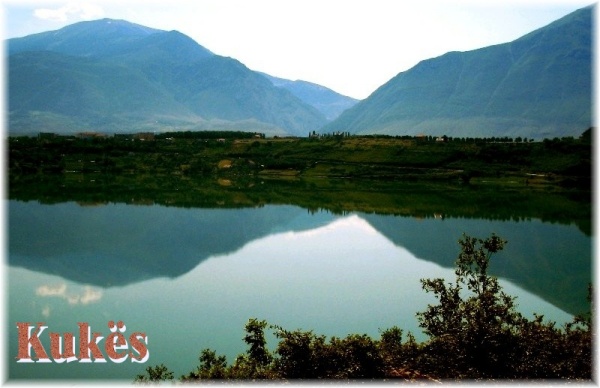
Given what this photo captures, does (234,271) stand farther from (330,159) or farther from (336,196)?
(330,159)

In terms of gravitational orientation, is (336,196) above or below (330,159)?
below

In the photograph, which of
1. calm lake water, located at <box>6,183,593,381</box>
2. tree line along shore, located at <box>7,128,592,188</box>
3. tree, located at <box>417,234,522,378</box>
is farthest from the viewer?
tree line along shore, located at <box>7,128,592,188</box>

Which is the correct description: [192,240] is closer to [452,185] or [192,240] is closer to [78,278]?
[78,278]

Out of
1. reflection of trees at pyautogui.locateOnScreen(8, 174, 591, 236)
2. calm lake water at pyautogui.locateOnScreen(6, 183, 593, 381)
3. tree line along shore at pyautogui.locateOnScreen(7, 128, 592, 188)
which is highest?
tree line along shore at pyautogui.locateOnScreen(7, 128, 592, 188)

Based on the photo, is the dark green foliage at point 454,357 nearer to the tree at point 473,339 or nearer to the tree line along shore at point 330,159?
the tree at point 473,339

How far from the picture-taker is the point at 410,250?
1658 inches

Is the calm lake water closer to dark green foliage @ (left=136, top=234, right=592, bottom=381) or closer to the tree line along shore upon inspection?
dark green foliage @ (left=136, top=234, right=592, bottom=381)

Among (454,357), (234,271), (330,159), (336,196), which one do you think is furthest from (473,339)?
(330,159)

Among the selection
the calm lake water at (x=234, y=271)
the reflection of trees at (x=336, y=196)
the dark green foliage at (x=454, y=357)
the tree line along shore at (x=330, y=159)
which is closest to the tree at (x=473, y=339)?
the dark green foliage at (x=454, y=357)

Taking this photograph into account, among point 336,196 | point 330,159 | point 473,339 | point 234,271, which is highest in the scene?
point 330,159

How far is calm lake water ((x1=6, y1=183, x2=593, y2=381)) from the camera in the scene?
2155 cm

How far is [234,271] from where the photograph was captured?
32.9 m

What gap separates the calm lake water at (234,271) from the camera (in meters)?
21.5

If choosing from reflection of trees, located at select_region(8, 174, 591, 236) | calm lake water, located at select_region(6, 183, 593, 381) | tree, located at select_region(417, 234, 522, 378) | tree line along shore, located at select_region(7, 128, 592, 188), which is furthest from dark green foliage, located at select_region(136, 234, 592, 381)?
tree line along shore, located at select_region(7, 128, 592, 188)
